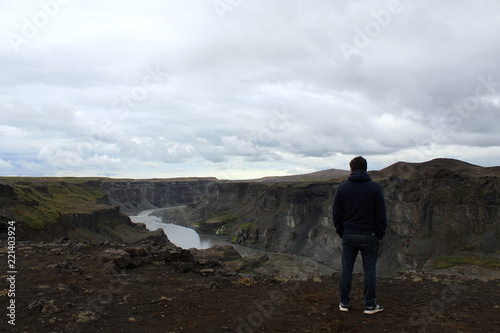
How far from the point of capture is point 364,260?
938 cm

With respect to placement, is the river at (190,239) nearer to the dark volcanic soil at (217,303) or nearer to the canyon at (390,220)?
the canyon at (390,220)

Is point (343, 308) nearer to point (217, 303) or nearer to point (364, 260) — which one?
point (364, 260)

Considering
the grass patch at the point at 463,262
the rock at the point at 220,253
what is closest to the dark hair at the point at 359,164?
the grass patch at the point at 463,262

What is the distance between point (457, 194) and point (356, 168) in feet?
200

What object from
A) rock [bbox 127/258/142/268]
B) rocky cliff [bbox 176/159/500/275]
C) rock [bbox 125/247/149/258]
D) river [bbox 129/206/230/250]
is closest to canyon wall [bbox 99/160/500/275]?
rocky cliff [bbox 176/159/500/275]

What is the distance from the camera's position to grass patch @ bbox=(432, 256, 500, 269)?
1780 inches

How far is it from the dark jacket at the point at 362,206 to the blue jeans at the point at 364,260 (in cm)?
Answer: 18

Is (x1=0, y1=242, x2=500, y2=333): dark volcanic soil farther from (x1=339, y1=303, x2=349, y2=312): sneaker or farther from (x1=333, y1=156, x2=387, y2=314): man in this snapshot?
(x1=333, y1=156, x2=387, y2=314): man

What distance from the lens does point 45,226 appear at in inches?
1950

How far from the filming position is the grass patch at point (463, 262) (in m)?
45.2

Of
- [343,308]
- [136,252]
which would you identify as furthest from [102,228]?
[343,308]

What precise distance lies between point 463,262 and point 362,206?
4664cm

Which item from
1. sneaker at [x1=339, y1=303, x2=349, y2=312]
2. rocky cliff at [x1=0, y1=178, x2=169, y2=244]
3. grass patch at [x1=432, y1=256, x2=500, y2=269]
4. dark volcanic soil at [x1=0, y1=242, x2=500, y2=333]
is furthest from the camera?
rocky cliff at [x1=0, y1=178, x2=169, y2=244]

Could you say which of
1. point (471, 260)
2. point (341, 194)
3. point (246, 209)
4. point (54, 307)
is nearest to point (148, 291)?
point (54, 307)
